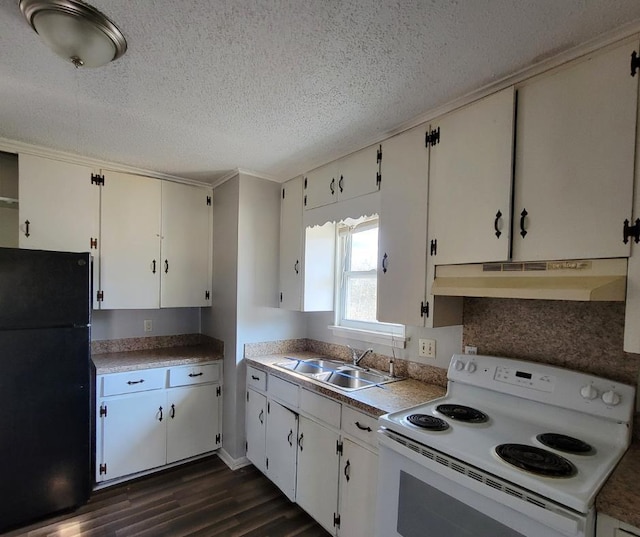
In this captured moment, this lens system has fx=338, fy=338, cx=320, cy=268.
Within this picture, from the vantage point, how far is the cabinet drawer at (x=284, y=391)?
88.4 inches

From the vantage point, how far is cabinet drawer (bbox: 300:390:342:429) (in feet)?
6.30

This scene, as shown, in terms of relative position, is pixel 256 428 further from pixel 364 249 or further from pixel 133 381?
pixel 364 249

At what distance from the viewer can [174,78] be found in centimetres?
152

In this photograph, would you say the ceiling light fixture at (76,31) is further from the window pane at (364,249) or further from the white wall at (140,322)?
the white wall at (140,322)

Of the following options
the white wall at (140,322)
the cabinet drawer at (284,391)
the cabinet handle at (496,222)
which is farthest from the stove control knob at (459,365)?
the white wall at (140,322)

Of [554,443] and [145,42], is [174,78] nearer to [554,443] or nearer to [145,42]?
[145,42]

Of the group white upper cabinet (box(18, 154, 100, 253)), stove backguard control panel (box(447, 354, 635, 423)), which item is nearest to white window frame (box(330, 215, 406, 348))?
stove backguard control panel (box(447, 354, 635, 423))

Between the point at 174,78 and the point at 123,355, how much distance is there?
2280 mm

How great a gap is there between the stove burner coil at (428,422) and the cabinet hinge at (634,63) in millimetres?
1472

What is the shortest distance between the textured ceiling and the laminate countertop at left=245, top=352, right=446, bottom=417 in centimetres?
152

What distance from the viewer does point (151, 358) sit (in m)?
2.72

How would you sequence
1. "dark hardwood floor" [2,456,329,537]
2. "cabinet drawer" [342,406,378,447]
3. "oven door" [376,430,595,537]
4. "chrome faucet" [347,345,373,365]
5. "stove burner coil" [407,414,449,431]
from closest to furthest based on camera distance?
"oven door" [376,430,595,537], "stove burner coil" [407,414,449,431], "cabinet drawer" [342,406,378,447], "dark hardwood floor" [2,456,329,537], "chrome faucet" [347,345,373,365]

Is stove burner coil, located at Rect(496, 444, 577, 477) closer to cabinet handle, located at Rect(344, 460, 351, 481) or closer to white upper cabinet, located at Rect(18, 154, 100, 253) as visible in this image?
cabinet handle, located at Rect(344, 460, 351, 481)

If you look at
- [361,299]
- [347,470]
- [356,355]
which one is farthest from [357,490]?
[361,299]
